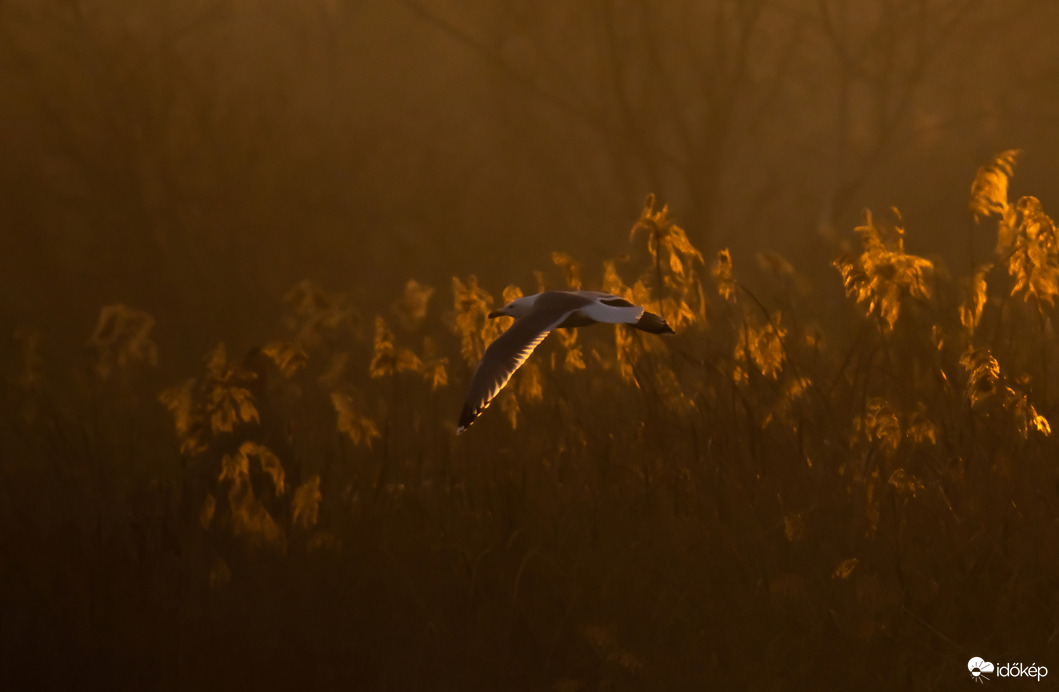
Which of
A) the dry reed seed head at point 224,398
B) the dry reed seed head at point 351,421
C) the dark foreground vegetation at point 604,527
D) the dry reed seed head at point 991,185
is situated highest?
the dry reed seed head at point 991,185

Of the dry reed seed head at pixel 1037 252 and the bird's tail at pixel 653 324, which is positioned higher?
the dry reed seed head at pixel 1037 252

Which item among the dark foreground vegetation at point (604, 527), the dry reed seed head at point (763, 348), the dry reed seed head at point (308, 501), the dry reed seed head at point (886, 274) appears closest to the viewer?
the dark foreground vegetation at point (604, 527)

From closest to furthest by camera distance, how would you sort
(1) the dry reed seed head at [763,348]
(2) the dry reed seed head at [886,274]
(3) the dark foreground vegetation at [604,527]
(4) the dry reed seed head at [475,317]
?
(3) the dark foreground vegetation at [604,527] → (2) the dry reed seed head at [886,274] → (1) the dry reed seed head at [763,348] → (4) the dry reed seed head at [475,317]

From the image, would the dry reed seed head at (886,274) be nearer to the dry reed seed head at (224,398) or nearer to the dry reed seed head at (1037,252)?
the dry reed seed head at (1037,252)

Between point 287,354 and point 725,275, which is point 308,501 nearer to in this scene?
point 287,354

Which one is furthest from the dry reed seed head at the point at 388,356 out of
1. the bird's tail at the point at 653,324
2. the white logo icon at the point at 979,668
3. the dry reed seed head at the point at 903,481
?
the white logo icon at the point at 979,668

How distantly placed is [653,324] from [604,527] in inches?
26.2

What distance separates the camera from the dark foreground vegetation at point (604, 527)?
309 centimetres

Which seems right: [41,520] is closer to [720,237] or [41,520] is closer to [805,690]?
[805,690]

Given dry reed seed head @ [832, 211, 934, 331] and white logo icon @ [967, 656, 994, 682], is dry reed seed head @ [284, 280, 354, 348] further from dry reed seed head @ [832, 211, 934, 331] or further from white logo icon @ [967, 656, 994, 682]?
white logo icon @ [967, 656, 994, 682]

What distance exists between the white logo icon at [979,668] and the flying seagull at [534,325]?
1.28m

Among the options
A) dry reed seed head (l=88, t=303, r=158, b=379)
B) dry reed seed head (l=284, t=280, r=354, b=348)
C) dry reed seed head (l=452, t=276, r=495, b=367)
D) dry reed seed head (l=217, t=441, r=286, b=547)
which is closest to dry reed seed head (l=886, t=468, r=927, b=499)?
dry reed seed head (l=452, t=276, r=495, b=367)

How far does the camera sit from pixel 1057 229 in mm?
3576

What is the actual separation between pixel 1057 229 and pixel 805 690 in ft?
5.60
